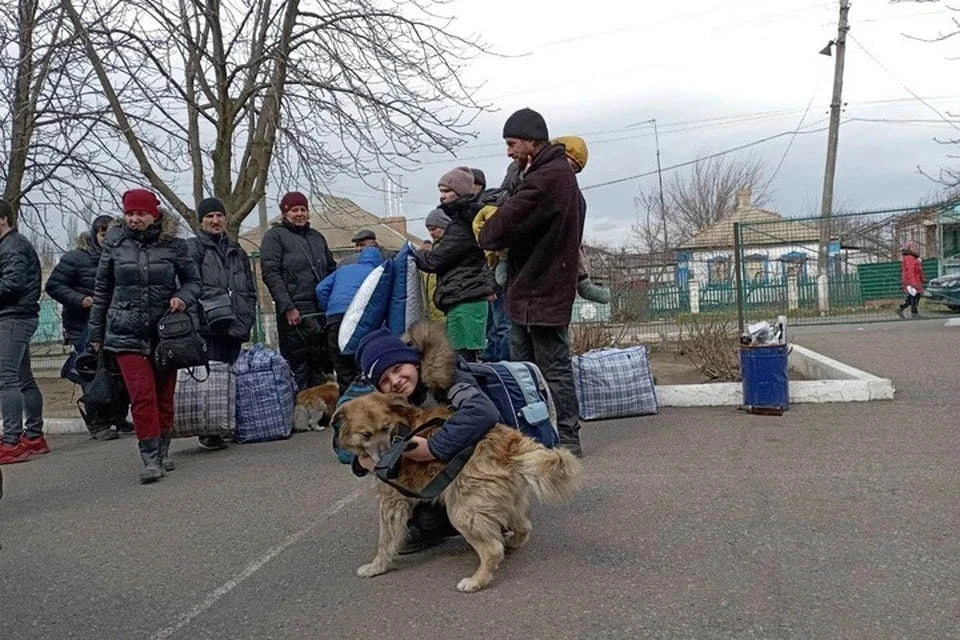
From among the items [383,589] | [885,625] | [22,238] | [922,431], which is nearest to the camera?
[885,625]

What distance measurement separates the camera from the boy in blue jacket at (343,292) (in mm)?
6434

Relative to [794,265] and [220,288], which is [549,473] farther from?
[794,265]

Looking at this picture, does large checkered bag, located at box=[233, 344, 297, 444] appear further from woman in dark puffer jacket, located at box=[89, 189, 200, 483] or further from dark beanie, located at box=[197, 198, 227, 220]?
dark beanie, located at box=[197, 198, 227, 220]

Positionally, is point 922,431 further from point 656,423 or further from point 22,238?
point 22,238

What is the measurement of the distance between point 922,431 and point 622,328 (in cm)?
540

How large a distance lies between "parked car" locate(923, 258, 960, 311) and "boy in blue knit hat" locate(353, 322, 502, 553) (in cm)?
1600

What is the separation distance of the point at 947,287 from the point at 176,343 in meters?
16.9

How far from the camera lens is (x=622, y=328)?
10.7 meters

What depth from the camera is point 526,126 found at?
4910 millimetres

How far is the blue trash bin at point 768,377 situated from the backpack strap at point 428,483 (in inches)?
148

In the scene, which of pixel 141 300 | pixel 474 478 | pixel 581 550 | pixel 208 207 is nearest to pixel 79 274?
pixel 208 207

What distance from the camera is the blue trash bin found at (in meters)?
6.37

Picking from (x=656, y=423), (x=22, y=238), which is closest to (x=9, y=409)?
(x=22, y=238)

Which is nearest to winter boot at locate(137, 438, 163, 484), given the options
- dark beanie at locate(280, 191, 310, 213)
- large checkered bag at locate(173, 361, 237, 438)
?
large checkered bag at locate(173, 361, 237, 438)
